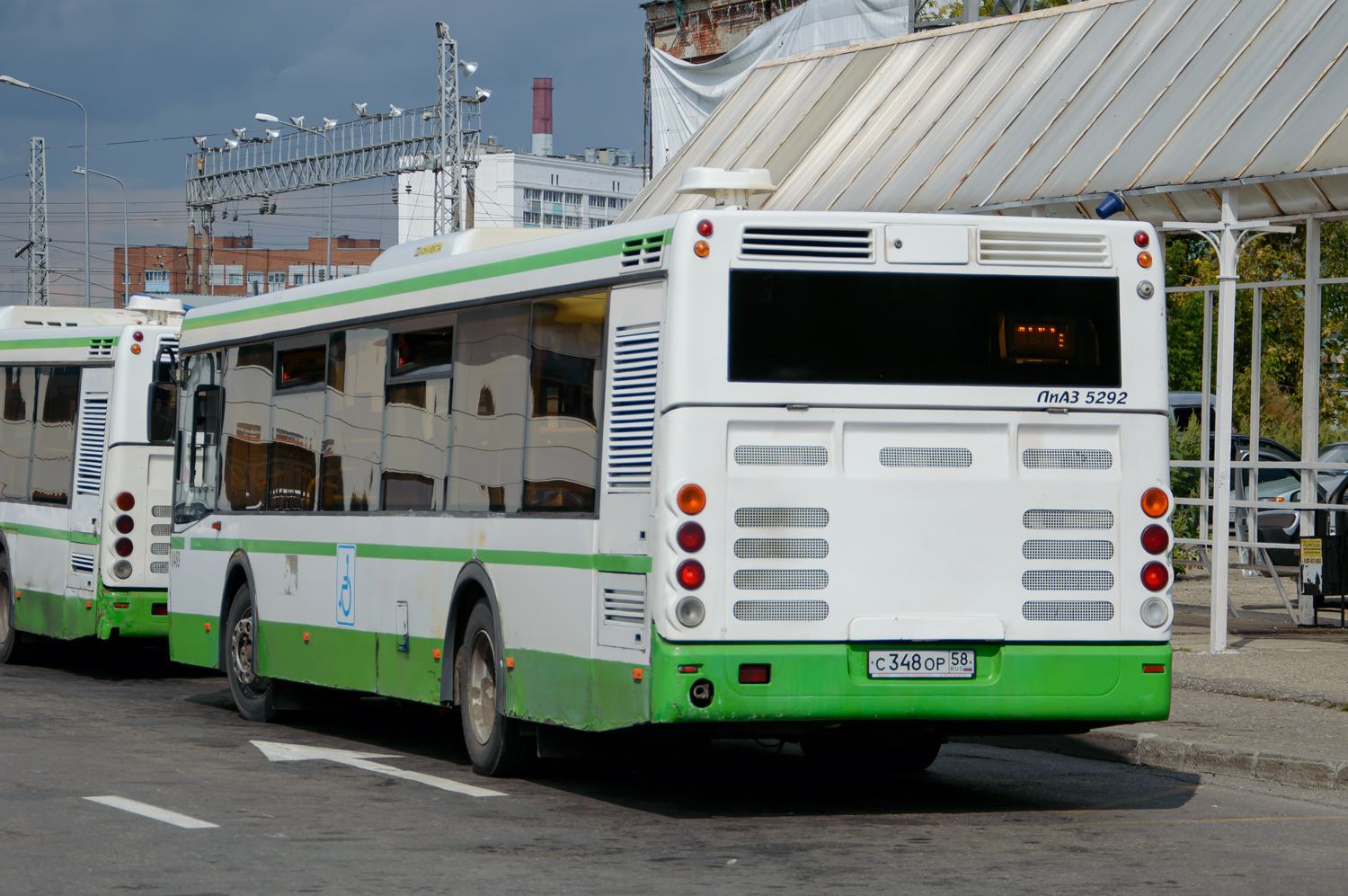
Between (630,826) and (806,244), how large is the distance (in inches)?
107

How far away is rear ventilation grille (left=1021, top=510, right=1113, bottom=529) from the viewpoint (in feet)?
30.2

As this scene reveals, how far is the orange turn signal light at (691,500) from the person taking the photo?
8.70 metres

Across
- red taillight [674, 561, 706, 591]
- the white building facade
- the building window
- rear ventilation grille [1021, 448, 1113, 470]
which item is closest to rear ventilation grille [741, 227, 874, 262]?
rear ventilation grille [1021, 448, 1113, 470]

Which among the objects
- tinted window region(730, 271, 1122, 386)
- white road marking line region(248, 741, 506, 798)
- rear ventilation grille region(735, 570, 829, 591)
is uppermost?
tinted window region(730, 271, 1122, 386)

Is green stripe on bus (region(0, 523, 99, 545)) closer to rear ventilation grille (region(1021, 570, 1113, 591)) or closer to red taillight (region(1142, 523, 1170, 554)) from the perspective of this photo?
rear ventilation grille (region(1021, 570, 1113, 591))

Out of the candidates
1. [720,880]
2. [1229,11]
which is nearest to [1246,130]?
[1229,11]

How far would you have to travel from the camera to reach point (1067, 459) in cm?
923

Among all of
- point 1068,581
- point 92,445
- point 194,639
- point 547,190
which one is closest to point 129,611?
point 92,445

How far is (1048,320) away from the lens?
9312 mm

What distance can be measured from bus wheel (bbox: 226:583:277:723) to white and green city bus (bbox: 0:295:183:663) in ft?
8.96

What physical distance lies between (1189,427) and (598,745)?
54.0 ft

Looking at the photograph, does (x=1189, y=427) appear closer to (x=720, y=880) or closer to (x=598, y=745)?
(x=598, y=745)

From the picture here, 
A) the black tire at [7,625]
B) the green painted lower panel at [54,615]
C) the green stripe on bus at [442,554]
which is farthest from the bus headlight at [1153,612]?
the black tire at [7,625]

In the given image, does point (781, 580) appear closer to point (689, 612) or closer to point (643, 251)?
point (689, 612)
